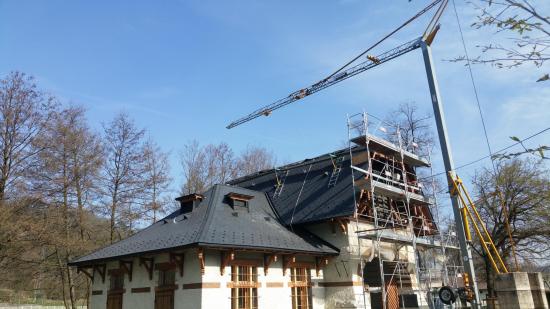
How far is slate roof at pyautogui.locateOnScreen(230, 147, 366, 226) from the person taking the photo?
17.9 metres

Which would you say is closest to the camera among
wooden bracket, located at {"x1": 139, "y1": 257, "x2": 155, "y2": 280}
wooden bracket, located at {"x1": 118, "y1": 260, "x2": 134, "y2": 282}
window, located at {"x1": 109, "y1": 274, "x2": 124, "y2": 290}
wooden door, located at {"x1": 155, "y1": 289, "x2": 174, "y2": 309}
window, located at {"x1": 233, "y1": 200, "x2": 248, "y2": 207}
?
wooden door, located at {"x1": 155, "y1": 289, "x2": 174, "y2": 309}

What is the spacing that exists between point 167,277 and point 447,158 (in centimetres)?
1143

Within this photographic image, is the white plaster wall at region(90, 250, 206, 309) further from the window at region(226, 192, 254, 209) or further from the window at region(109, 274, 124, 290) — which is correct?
the window at region(226, 192, 254, 209)

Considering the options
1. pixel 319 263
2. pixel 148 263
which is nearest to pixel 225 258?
pixel 148 263

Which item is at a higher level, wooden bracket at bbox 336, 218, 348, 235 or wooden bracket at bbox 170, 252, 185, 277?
wooden bracket at bbox 336, 218, 348, 235

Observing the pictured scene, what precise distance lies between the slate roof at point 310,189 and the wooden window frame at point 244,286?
4.05 meters

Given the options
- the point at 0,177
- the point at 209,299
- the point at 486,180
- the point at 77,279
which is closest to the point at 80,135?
the point at 0,177

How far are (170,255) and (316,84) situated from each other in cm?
2330

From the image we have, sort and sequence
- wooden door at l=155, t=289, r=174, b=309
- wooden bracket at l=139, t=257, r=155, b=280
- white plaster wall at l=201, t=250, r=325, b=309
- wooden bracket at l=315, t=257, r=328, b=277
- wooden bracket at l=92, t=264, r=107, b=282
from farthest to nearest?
wooden bracket at l=315, t=257, r=328, b=277
wooden bracket at l=92, t=264, r=107, b=282
wooden bracket at l=139, t=257, r=155, b=280
wooden door at l=155, t=289, r=174, b=309
white plaster wall at l=201, t=250, r=325, b=309

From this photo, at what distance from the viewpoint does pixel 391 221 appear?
703 inches

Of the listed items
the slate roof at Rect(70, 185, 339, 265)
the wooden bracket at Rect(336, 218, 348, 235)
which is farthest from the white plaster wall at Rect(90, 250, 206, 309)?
the wooden bracket at Rect(336, 218, 348, 235)

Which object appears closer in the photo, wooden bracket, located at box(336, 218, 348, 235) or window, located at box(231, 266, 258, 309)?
window, located at box(231, 266, 258, 309)

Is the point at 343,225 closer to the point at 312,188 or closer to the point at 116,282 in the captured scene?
the point at 312,188

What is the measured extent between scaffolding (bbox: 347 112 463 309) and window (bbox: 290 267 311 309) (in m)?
2.27
